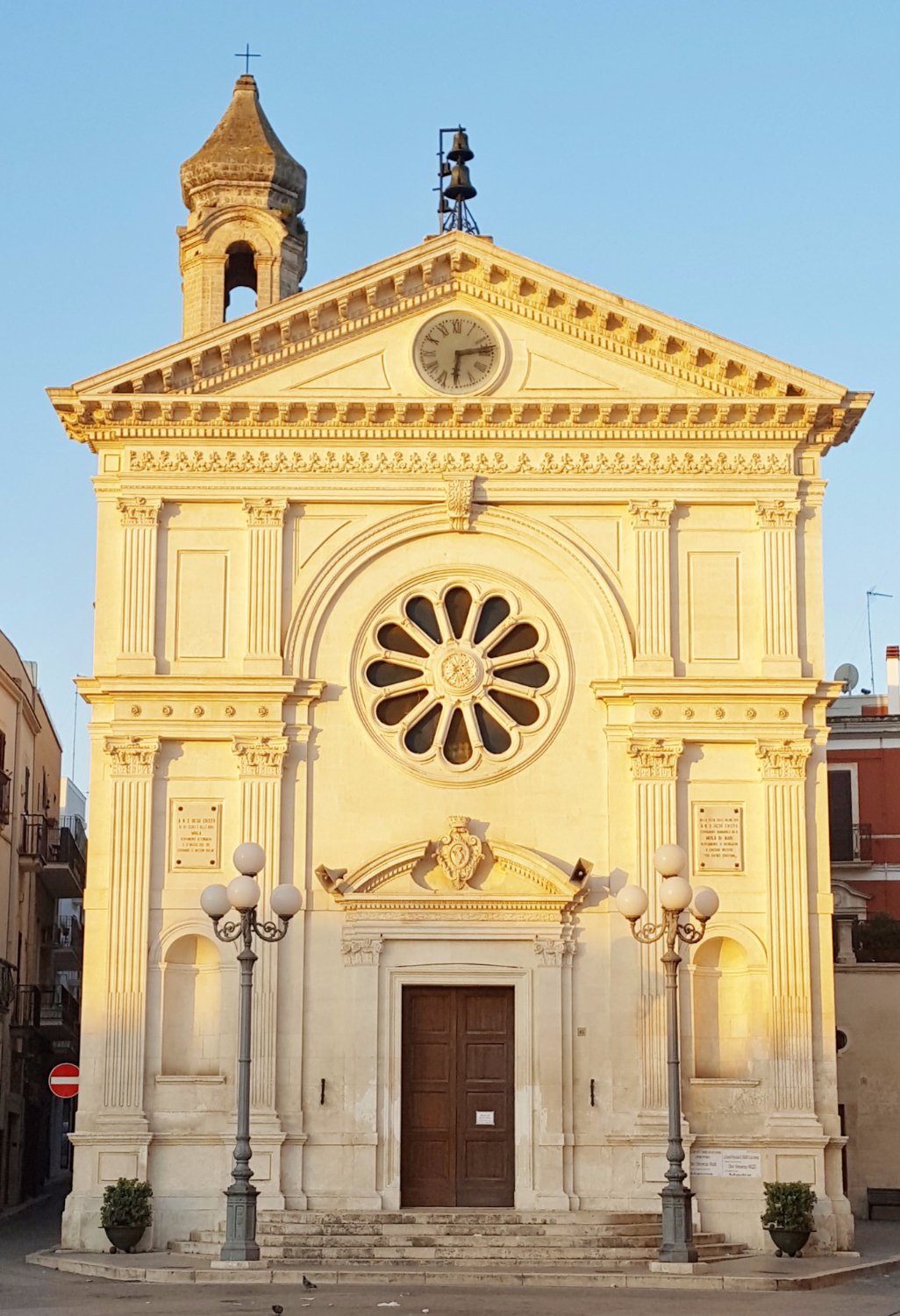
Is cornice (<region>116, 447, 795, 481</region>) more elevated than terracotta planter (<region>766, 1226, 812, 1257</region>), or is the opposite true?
cornice (<region>116, 447, 795, 481</region>)

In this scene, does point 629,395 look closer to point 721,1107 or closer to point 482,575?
point 482,575

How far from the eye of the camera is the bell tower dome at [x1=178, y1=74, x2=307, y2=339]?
1543 inches

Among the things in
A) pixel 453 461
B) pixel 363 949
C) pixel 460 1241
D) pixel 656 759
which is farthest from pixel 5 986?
pixel 656 759

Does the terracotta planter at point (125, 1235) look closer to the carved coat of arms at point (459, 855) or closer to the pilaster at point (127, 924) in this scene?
the pilaster at point (127, 924)

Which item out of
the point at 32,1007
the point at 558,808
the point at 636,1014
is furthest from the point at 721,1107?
the point at 32,1007

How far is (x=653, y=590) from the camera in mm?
30641

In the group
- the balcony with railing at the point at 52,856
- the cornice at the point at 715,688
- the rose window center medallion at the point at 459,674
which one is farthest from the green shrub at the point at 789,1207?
the balcony with railing at the point at 52,856

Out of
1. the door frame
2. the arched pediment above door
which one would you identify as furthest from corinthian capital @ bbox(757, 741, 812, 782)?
the door frame

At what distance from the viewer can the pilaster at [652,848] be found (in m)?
29.0

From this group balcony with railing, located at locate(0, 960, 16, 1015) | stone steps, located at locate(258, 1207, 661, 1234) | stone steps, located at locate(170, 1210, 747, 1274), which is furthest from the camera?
balcony with railing, located at locate(0, 960, 16, 1015)

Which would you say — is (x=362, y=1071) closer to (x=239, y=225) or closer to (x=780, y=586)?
(x=780, y=586)

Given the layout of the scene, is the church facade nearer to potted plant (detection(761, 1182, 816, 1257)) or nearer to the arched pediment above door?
the arched pediment above door

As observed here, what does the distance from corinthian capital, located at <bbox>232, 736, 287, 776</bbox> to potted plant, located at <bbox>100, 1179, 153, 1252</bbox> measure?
19.2 ft

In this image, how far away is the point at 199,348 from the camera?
30719 millimetres
